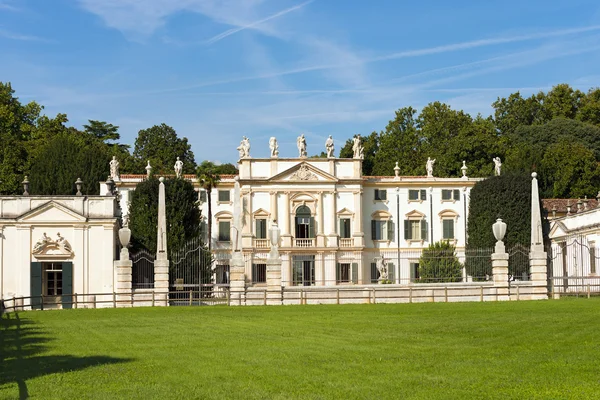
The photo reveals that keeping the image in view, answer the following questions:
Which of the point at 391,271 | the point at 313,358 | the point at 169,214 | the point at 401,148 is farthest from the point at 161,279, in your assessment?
the point at 401,148

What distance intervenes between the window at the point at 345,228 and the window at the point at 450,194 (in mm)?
7550

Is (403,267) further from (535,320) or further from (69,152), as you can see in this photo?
(535,320)

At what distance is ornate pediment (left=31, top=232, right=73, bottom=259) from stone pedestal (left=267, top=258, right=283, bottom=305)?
1377cm

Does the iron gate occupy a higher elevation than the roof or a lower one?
lower

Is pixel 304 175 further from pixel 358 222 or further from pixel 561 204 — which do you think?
pixel 561 204

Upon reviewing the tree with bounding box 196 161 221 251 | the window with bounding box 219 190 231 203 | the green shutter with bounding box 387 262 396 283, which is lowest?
the green shutter with bounding box 387 262 396 283

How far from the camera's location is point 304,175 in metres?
74.4

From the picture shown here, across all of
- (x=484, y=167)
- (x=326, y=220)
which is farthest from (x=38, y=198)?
(x=484, y=167)

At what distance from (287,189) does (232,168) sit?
29.3 m

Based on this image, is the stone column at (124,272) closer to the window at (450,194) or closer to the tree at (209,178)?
the tree at (209,178)

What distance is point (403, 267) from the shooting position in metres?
72.9

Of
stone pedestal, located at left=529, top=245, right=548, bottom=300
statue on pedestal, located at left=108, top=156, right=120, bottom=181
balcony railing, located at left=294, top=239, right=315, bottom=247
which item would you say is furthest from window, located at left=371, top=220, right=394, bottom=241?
stone pedestal, located at left=529, top=245, right=548, bottom=300

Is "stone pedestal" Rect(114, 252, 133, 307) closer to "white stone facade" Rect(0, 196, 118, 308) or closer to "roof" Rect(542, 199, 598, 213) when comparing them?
"white stone facade" Rect(0, 196, 118, 308)

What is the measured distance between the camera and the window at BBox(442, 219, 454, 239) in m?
75.8
